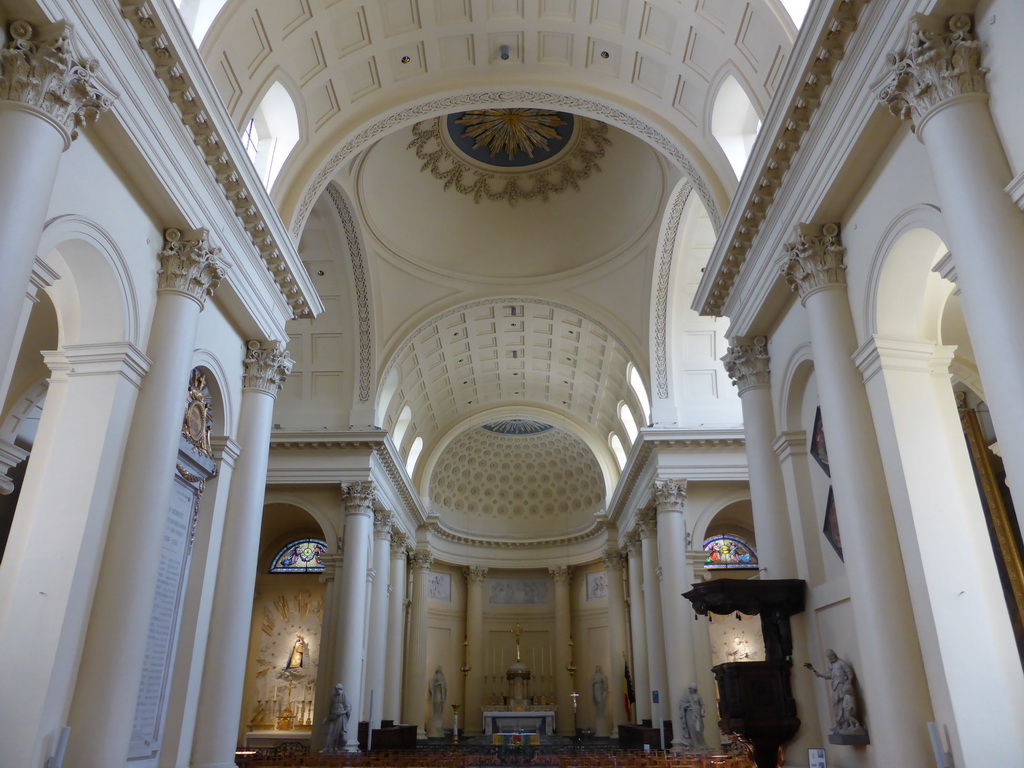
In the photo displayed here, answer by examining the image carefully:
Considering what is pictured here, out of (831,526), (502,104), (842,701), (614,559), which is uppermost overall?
(502,104)

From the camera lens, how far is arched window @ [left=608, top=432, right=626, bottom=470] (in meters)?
27.9

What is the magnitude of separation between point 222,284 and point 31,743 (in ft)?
18.5

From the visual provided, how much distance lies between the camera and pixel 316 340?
68.0 feet

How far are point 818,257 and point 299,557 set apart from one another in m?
20.2

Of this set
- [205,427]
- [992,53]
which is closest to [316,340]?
[205,427]

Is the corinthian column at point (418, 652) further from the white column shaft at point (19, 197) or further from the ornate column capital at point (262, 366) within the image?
the white column shaft at point (19, 197)

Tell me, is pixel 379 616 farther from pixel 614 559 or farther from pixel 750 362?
pixel 750 362

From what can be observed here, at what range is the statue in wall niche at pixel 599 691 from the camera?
28750 millimetres

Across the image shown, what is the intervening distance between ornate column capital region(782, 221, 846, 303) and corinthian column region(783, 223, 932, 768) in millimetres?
12

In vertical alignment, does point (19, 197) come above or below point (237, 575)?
above

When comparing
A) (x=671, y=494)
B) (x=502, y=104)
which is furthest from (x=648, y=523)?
(x=502, y=104)

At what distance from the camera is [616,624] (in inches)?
1089

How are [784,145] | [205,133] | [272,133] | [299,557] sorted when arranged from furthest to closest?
[299,557] → [272,133] → [784,145] → [205,133]

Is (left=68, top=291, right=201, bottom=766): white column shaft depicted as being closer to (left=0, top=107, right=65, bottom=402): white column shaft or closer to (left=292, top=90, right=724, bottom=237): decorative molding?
(left=0, top=107, right=65, bottom=402): white column shaft
